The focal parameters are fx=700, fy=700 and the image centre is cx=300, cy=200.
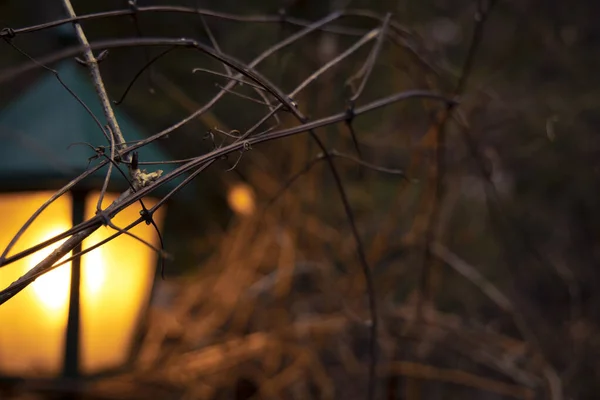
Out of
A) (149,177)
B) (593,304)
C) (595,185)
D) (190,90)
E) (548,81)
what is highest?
(548,81)

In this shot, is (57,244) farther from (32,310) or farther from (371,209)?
(371,209)

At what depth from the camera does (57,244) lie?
1382mm

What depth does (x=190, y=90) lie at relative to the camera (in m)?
2.66

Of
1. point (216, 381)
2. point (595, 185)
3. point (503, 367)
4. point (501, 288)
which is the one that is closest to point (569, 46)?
point (595, 185)

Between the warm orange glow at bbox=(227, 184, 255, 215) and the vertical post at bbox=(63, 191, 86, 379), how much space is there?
639 mm

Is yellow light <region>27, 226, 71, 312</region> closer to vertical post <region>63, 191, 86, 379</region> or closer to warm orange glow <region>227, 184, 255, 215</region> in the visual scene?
vertical post <region>63, 191, 86, 379</region>

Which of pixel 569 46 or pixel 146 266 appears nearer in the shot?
pixel 146 266

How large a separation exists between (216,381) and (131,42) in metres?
1.43

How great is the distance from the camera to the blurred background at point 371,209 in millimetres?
1634

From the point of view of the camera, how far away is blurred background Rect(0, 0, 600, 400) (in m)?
1.63

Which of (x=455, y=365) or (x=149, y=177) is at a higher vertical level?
(x=455, y=365)

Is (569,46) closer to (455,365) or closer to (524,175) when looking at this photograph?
(524,175)

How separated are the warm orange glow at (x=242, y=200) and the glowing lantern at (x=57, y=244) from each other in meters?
0.42

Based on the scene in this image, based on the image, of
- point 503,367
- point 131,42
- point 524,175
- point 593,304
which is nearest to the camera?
point 131,42
